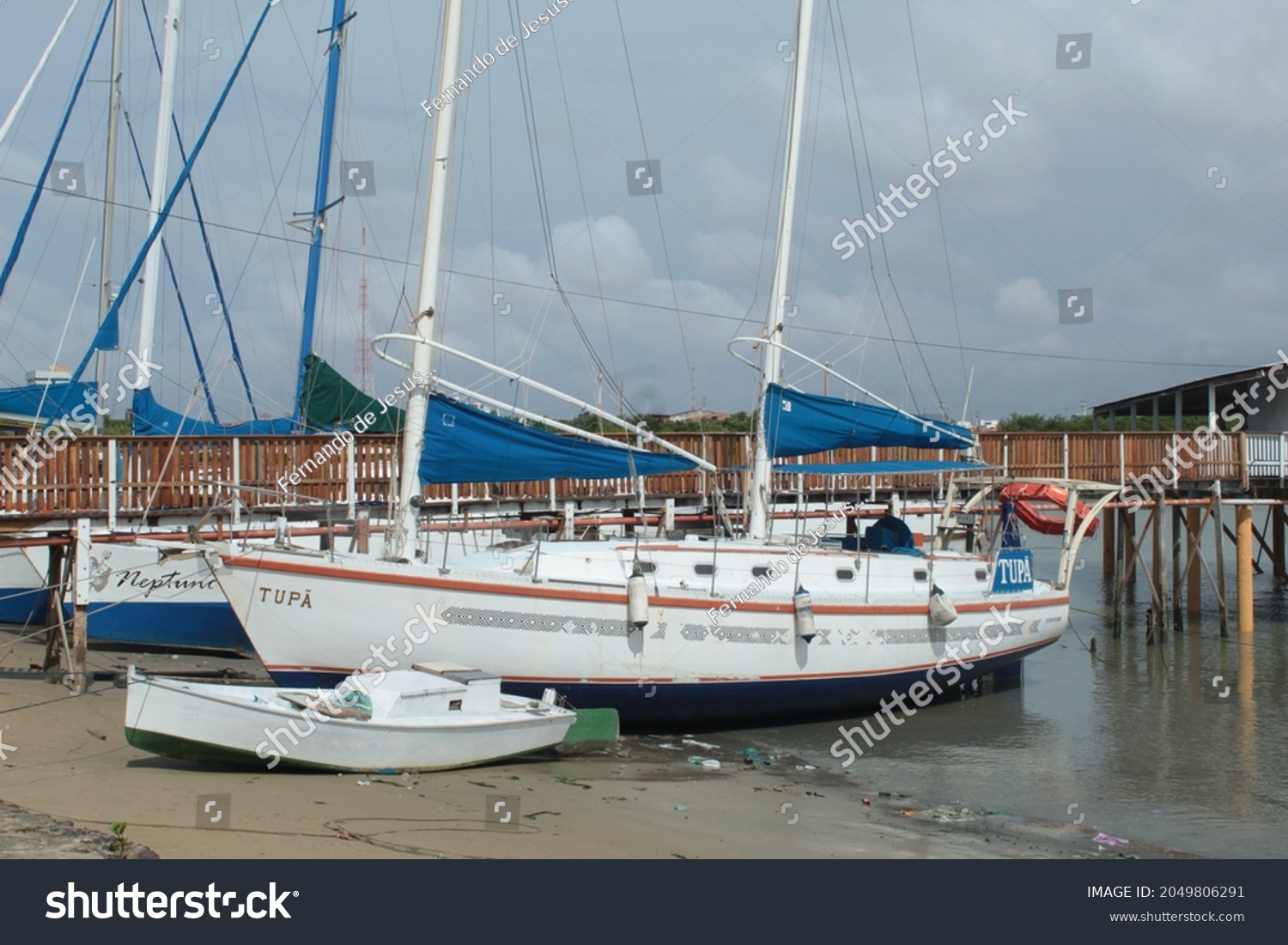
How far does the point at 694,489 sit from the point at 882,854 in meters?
17.1

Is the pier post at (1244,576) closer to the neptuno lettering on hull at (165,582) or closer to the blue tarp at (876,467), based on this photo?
the blue tarp at (876,467)

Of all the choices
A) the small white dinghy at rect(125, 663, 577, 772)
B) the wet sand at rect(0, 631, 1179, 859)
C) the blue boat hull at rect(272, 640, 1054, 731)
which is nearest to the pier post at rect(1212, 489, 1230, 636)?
the blue boat hull at rect(272, 640, 1054, 731)

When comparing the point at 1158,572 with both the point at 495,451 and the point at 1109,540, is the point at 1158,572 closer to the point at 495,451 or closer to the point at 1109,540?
the point at 1109,540

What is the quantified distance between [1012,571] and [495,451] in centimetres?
974

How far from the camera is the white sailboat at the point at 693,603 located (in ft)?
45.0

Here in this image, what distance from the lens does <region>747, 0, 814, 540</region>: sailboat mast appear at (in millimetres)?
18281

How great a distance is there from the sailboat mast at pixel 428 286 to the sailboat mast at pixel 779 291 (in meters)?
5.90

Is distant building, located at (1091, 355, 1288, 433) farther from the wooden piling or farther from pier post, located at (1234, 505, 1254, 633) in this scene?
the wooden piling

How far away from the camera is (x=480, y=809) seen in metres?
10.7

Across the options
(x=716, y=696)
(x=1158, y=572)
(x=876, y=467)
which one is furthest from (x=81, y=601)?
(x=1158, y=572)

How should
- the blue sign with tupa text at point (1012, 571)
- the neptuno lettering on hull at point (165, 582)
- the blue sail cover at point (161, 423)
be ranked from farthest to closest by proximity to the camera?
the blue sail cover at point (161, 423), the blue sign with tupa text at point (1012, 571), the neptuno lettering on hull at point (165, 582)

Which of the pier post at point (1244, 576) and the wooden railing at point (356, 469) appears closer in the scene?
the wooden railing at point (356, 469)

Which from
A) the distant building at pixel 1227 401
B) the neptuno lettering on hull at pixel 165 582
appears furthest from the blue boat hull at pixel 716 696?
the distant building at pixel 1227 401
